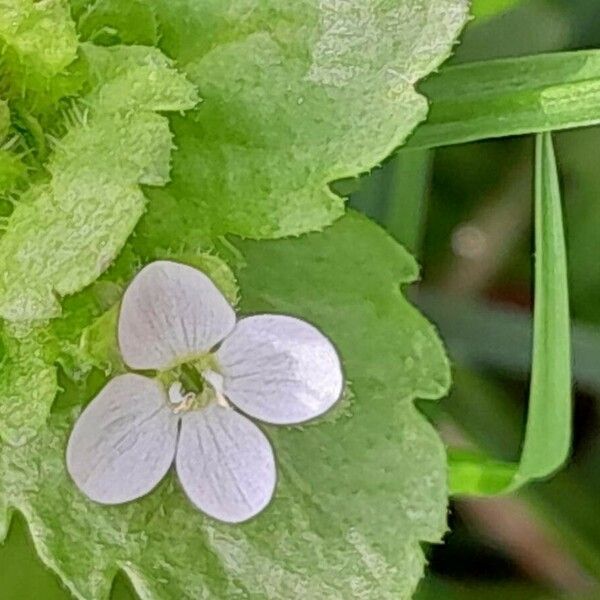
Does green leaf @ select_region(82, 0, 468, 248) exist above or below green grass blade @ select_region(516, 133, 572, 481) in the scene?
above

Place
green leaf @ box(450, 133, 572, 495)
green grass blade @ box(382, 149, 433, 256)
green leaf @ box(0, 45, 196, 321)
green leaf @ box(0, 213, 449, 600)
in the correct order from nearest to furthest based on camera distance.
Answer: green leaf @ box(0, 45, 196, 321) < green leaf @ box(0, 213, 449, 600) < green leaf @ box(450, 133, 572, 495) < green grass blade @ box(382, 149, 433, 256)

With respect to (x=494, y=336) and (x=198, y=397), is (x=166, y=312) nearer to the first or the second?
(x=198, y=397)

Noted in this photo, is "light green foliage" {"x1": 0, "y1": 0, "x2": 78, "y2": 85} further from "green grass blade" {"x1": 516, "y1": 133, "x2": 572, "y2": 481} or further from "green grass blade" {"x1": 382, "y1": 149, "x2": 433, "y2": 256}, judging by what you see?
"green grass blade" {"x1": 382, "y1": 149, "x2": 433, "y2": 256}

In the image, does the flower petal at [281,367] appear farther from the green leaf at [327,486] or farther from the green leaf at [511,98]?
the green leaf at [511,98]

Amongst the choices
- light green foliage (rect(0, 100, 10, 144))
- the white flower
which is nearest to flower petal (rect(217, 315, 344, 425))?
the white flower

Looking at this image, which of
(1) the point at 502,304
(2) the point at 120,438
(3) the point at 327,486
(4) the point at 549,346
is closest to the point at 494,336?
(1) the point at 502,304

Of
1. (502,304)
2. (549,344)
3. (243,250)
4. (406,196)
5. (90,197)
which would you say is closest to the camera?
(90,197)

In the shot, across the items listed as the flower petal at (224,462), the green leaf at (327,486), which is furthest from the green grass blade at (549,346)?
the flower petal at (224,462)
